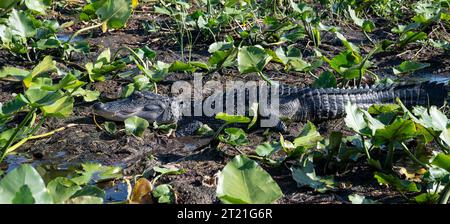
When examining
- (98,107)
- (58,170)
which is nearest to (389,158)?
(58,170)

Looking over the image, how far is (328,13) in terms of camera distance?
6.50 meters

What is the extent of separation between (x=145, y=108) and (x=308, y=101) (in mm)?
1121

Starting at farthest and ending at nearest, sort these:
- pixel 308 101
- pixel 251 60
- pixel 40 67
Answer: pixel 308 101, pixel 251 60, pixel 40 67

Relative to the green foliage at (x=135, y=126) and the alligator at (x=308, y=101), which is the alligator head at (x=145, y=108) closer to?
the alligator at (x=308, y=101)

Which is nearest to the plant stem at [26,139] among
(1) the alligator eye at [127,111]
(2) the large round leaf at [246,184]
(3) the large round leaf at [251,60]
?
(1) the alligator eye at [127,111]

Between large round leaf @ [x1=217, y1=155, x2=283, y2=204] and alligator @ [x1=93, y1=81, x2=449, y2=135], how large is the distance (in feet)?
6.16

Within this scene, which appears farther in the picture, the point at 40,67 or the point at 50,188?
the point at 40,67

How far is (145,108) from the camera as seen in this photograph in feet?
14.4

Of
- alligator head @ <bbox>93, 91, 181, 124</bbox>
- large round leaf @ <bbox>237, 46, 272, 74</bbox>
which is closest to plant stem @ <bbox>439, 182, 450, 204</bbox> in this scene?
large round leaf @ <bbox>237, 46, 272, 74</bbox>

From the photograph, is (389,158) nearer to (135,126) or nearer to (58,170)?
(135,126)

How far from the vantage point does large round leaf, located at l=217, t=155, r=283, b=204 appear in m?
2.34

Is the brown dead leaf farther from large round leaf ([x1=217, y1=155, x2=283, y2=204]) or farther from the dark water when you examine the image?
large round leaf ([x1=217, y1=155, x2=283, y2=204])

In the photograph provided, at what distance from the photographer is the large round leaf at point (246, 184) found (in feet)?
7.69
